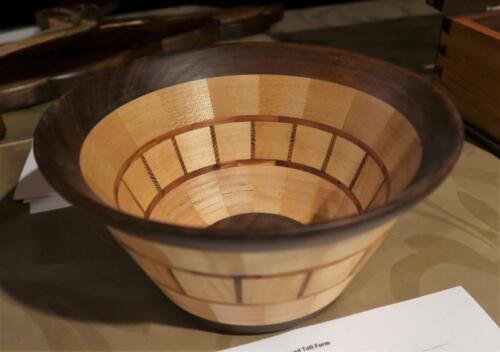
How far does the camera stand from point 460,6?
2.73ft

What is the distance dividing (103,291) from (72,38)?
679mm

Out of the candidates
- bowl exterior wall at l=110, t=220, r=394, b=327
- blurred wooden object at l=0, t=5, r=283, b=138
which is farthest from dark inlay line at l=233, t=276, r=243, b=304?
blurred wooden object at l=0, t=5, r=283, b=138

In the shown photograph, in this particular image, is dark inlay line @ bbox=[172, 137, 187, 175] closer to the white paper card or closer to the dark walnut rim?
the dark walnut rim

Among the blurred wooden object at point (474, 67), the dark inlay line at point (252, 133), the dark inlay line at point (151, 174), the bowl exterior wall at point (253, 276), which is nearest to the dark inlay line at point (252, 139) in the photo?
the dark inlay line at point (252, 133)

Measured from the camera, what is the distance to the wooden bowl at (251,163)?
33 centimetres

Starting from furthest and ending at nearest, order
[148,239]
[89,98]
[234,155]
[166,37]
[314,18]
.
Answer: [314,18] < [166,37] < [234,155] < [89,98] < [148,239]

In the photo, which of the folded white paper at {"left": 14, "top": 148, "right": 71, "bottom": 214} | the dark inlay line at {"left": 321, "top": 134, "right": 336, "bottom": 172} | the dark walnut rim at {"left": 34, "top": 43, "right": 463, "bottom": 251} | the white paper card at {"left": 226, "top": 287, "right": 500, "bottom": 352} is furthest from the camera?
the folded white paper at {"left": 14, "top": 148, "right": 71, "bottom": 214}

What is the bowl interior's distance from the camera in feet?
1.66

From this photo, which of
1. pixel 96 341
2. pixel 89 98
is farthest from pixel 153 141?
pixel 96 341

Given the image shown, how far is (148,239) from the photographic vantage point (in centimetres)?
31

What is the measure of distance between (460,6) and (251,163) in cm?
51

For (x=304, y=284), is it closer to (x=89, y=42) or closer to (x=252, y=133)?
(x=252, y=133)

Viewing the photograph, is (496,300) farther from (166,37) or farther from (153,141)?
(166,37)

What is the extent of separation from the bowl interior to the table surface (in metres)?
0.10
